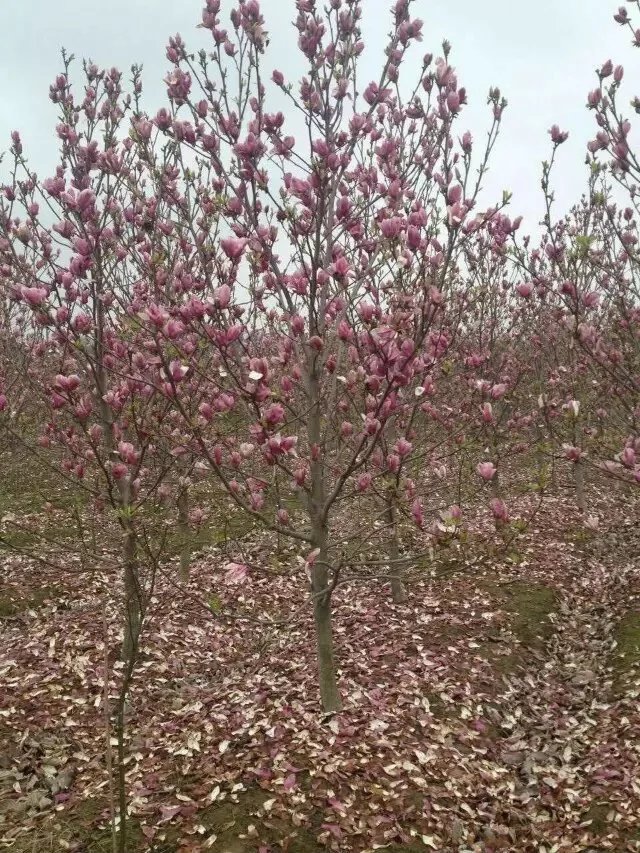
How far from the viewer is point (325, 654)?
15.7 feet

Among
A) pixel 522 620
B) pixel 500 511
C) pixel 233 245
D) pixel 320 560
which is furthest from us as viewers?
pixel 522 620

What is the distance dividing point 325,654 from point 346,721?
1.85ft

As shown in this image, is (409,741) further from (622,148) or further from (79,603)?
(622,148)

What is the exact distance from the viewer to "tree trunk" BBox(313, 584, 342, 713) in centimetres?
473

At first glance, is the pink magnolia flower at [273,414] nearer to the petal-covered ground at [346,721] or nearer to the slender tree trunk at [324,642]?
the petal-covered ground at [346,721]

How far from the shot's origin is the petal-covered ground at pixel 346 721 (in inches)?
154

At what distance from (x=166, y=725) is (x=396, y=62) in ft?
17.6

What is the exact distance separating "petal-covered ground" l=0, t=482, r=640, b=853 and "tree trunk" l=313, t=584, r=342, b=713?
0.15 meters

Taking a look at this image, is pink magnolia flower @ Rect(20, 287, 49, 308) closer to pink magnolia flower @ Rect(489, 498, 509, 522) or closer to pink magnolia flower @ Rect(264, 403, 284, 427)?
pink magnolia flower @ Rect(264, 403, 284, 427)

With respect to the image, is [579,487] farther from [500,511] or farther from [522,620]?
[500,511]

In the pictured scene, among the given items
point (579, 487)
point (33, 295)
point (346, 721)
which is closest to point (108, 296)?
point (33, 295)

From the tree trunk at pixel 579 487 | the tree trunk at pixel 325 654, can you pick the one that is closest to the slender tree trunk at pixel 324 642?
the tree trunk at pixel 325 654

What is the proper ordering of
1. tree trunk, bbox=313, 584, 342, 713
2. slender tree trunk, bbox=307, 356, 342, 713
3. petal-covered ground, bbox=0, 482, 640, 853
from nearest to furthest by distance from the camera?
petal-covered ground, bbox=0, 482, 640, 853 → slender tree trunk, bbox=307, 356, 342, 713 → tree trunk, bbox=313, 584, 342, 713

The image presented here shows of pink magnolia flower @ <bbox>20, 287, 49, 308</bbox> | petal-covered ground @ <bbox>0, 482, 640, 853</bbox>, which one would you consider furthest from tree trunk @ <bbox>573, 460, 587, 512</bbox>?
pink magnolia flower @ <bbox>20, 287, 49, 308</bbox>
